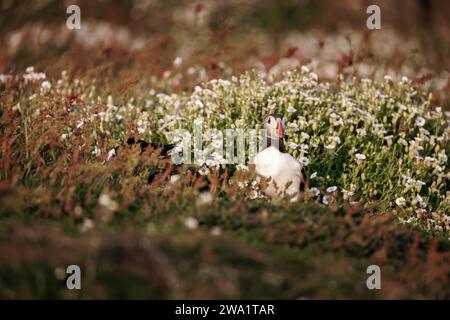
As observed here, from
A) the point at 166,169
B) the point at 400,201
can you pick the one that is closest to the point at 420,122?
the point at 400,201

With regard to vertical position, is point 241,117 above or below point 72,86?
below

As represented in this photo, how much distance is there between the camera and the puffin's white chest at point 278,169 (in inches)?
236

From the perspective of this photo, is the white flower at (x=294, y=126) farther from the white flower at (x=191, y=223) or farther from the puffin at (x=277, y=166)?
the white flower at (x=191, y=223)

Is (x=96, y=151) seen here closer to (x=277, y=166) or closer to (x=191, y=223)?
(x=277, y=166)

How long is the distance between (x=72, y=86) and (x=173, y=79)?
157 centimetres

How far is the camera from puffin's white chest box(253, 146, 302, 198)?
5.98 m

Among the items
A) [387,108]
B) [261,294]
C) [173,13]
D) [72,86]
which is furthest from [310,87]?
[173,13]

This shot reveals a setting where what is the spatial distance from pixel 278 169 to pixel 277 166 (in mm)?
29

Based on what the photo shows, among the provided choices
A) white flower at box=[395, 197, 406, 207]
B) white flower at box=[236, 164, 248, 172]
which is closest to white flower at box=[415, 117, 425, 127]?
white flower at box=[395, 197, 406, 207]

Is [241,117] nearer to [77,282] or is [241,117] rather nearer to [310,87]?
[310,87]

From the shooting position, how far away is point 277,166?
597 centimetres

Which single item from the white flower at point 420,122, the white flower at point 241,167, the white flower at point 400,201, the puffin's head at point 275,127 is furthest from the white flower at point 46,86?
the white flower at point 420,122

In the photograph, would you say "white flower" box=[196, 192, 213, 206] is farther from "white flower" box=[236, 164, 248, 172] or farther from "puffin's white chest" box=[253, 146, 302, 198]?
"white flower" box=[236, 164, 248, 172]

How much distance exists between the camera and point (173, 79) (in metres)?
9.69
